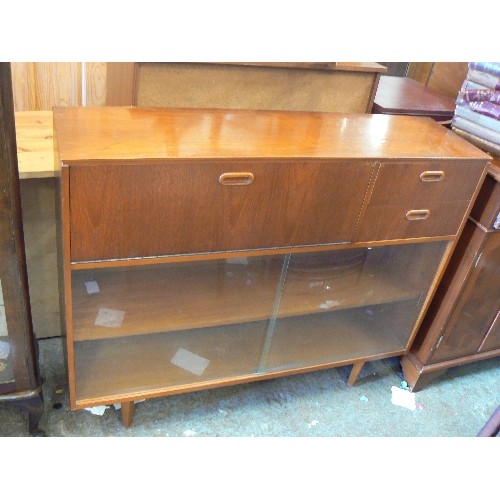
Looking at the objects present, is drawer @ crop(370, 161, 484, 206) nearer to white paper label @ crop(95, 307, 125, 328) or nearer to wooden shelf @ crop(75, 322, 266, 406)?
wooden shelf @ crop(75, 322, 266, 406)

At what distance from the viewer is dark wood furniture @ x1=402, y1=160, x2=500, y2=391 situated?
1.33 metres

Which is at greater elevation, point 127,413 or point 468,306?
point 468,306

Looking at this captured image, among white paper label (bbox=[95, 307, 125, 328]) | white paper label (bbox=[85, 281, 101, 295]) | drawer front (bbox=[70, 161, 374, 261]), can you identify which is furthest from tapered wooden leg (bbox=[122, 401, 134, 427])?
drawer front (bbox=[70, 161, 374, 261])

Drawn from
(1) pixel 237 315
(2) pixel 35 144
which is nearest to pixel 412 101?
(1) pixel 237 315

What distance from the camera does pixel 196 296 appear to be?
1.30 meters

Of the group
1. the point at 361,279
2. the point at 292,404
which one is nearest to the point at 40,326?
the point at 292,404

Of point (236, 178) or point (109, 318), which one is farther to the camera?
point (109, 318)

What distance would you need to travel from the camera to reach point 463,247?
1.40 meters

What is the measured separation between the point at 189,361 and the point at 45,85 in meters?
0.85

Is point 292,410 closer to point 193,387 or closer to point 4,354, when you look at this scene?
point 193,387

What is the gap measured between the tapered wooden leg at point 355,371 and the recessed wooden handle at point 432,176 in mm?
637

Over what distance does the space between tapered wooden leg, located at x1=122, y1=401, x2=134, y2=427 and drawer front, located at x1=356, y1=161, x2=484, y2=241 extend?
729 millimetres
